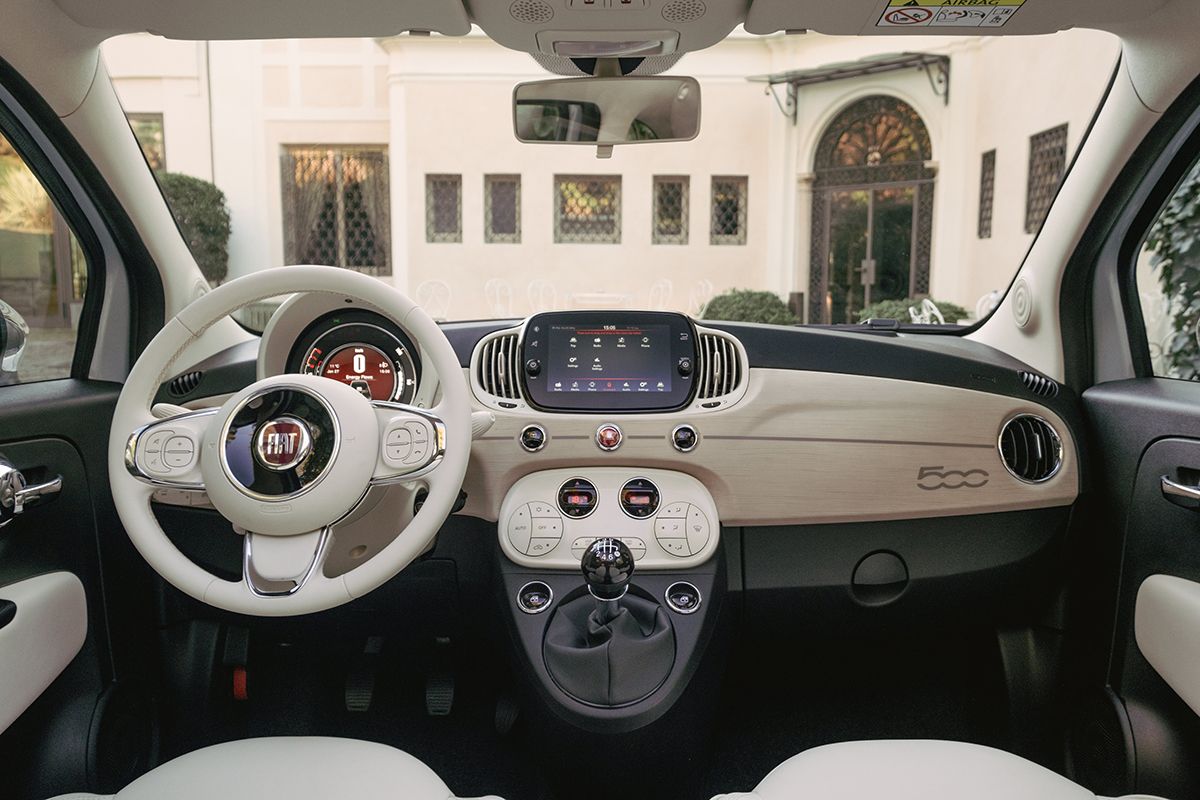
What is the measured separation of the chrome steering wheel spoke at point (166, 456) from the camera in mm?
1342

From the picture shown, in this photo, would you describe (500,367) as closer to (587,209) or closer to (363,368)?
(363,368)

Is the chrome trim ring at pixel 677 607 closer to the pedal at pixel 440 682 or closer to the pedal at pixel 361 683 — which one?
the pedal at pixel 440 682

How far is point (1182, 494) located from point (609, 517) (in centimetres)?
113

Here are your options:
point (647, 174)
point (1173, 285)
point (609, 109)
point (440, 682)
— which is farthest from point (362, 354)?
point (647, 174)

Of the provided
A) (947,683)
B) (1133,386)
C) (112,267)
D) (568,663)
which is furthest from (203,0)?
(947,683)

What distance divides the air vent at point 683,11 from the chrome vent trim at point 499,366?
750mm

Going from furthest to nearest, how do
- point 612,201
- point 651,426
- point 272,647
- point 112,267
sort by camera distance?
point 612,201
point 272,647
point 112,267
point 651,426

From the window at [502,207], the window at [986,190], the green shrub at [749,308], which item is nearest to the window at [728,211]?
the window at [502,207]

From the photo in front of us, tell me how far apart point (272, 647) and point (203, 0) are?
1.52 meters

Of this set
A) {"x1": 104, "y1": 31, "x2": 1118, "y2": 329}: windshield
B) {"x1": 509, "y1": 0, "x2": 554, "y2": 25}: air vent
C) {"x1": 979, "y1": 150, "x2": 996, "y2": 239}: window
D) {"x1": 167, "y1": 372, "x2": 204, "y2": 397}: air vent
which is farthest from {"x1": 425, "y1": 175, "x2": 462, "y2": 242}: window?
{"x1": 979, "y1": 150, "x2": 996, "y2": 239}: window

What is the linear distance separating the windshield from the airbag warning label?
0.84 ft

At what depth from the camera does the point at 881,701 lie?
233 cm

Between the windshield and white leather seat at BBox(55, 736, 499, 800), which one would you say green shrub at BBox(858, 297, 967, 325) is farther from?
white leather seat at BBox(55, 736, 499, 800)

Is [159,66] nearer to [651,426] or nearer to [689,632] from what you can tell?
[651,426]
